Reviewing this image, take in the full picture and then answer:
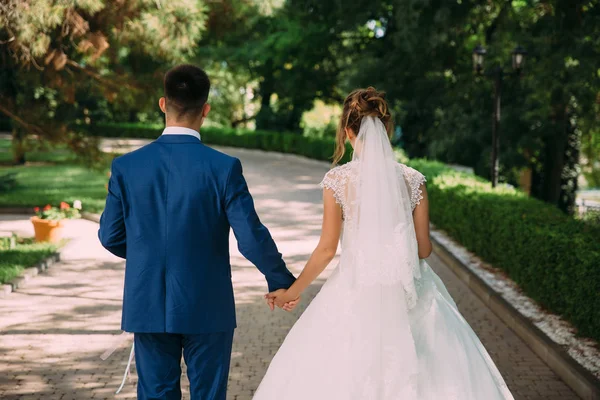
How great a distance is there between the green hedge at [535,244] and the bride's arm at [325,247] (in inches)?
130

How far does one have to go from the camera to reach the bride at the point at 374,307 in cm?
397

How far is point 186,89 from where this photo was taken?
3.55 metres

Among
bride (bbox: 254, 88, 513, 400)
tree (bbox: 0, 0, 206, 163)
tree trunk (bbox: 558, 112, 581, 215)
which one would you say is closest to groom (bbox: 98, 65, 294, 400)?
bride (bbox: 254, 88, 513, 400)

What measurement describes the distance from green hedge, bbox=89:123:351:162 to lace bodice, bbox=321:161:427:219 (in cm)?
2482

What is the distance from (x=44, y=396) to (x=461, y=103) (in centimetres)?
2139

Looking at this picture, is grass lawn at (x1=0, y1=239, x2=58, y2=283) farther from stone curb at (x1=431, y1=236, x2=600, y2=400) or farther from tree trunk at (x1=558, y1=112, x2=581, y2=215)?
tree trunk at (x1=558, y1=112, x2=581, y2=215)

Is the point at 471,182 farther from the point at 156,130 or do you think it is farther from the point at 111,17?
the point at 156,130

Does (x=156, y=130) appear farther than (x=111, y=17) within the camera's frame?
Yes

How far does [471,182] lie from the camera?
1445 centimetres

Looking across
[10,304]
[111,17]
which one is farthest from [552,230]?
[111,17]

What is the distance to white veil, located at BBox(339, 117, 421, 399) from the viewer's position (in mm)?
3959

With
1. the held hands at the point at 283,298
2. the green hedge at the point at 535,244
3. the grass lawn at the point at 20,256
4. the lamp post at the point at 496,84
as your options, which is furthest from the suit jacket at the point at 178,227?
the lamp post at the point at 496,84

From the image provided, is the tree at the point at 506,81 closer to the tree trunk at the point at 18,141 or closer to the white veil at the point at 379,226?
the tree trunk at the point at 18,141

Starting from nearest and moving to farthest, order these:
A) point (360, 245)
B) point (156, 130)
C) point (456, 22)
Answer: point (360, 245) < point (456, 22) < point (156, 130)
